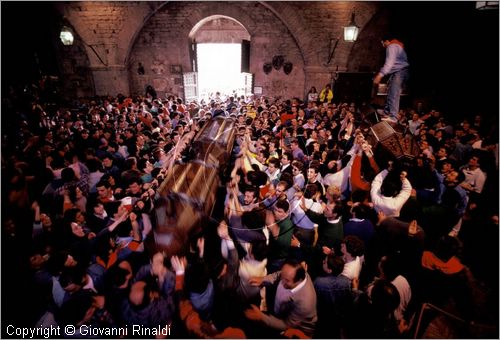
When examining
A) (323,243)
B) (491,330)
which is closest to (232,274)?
(323,243)

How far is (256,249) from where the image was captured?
2850mm

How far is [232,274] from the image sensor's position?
9.67 feet

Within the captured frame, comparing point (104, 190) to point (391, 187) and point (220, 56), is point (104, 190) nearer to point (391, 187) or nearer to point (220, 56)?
point (391, 187)

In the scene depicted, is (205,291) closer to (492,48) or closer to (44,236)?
(44,236)

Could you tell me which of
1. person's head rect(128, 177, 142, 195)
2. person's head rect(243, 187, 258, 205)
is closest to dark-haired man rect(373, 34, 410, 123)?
person's head rect(243, 187, 258, 205)

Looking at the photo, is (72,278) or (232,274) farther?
(232,274)

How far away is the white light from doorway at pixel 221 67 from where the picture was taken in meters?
20.4

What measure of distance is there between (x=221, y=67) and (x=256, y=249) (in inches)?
822

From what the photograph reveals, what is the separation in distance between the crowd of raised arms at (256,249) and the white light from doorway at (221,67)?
53.2 ft

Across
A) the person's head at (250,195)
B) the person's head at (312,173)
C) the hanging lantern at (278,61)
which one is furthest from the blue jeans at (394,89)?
the hanging lantern at (278,61)

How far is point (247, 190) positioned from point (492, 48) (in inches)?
425

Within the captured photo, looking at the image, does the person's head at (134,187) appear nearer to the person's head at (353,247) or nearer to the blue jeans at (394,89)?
the person's head at (353,247)

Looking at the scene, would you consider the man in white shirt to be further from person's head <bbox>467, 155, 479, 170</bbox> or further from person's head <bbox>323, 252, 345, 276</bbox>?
person's head <bbox>323, 252, 345, 276</bbox>

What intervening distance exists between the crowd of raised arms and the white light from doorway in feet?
53.2
